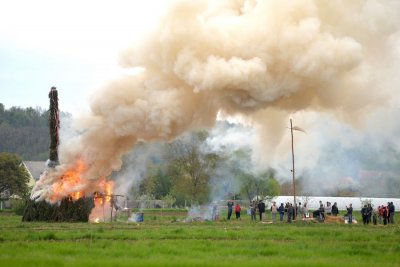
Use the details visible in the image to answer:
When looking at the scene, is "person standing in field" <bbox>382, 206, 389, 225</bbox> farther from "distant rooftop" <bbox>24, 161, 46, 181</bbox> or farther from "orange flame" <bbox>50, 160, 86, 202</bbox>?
"distant rooftop" <bbox>24, 161, 46, 181</bbox>

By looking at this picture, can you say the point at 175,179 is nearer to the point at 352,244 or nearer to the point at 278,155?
the point at 278,155

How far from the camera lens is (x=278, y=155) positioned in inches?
2808

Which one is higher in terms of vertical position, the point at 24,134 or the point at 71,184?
the point at 24,134

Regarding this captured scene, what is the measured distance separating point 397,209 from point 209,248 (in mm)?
67605

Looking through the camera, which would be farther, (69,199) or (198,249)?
(69,199)

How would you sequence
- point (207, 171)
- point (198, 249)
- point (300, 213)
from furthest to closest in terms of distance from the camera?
1. point (207, 171)
2. point (300, 213)
3. point (198, 249)

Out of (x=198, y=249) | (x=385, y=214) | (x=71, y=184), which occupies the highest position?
(x=71, y=184)

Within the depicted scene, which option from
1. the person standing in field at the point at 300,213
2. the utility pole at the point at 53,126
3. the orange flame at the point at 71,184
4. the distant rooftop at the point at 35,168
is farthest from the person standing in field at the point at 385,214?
the distant rooftop at the point at 35,168

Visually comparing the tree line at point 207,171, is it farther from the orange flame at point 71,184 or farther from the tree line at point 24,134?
the tree line at point 24,134

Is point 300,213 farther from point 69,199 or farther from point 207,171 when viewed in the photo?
point 207,171

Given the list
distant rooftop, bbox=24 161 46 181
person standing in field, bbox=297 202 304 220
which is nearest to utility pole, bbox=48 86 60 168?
person standing in field, bbox=297 202 304 220

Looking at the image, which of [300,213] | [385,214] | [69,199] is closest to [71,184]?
[69,199]

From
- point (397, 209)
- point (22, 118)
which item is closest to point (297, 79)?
point (397, 209)

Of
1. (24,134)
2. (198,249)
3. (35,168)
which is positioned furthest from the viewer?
(24,134)
